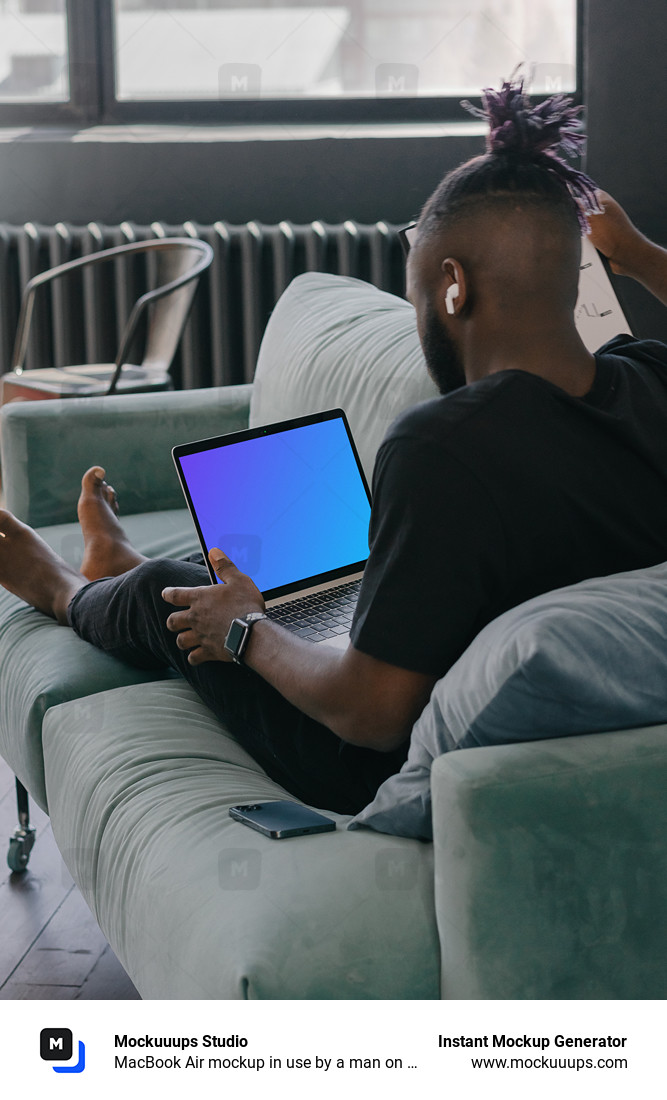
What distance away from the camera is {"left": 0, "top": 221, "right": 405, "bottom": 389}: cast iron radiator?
136 inches

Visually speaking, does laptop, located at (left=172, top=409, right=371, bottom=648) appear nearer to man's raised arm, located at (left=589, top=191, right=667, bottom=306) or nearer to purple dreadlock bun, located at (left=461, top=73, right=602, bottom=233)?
man's raised arm, located at (left=589, top=191, right=667, bottom=306)

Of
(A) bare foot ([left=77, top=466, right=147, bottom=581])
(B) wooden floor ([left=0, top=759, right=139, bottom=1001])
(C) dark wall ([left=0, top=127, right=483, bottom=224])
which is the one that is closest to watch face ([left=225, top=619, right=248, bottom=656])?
(B) wooden floor ([left=0, top=759, right=139, bottom=1001])

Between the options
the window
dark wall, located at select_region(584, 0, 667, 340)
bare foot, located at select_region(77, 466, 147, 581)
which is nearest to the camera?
bare foot, located at select_region(77, 466, 147, 581)

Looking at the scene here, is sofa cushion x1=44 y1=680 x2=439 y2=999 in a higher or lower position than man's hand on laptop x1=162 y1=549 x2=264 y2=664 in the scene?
lower

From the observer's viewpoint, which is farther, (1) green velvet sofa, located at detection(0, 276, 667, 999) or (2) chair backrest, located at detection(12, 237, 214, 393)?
(2) chair backrest, located at detection(12, 237, 214, 393)

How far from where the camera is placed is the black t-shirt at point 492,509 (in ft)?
2.99

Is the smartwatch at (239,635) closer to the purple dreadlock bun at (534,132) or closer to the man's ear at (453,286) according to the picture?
the man's ear at (453,286)

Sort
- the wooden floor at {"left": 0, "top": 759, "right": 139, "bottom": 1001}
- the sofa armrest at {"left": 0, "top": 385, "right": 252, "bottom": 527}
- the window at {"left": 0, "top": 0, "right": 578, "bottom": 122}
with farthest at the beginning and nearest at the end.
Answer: the window at {"left": 0, "top": 0, "right": 578, "bottom": 122}
the sofa armrest at {"left": 0, "top": 385, "right": 252, "bottom": 527}
the wooden floor at {"left": 0, "top": 759, "right": 139, "bottom": 1001}

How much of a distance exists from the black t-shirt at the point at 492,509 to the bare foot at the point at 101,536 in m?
0.95

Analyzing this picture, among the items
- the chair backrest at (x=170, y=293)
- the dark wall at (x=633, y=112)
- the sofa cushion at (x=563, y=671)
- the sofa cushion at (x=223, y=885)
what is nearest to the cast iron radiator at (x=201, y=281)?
the chair backrest at (x=170, y=293)

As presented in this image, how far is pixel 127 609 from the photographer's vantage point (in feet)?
4.86

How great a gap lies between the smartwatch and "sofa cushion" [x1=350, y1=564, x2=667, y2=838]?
1.03ft

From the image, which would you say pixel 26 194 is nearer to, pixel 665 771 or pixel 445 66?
pixel 445 66
